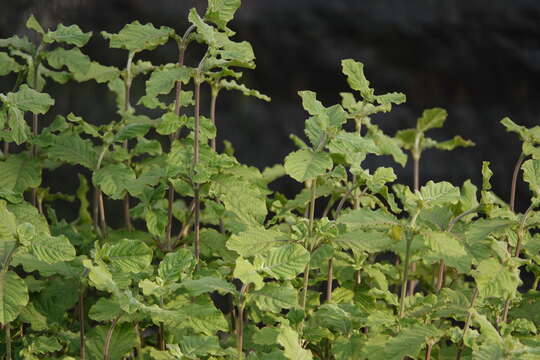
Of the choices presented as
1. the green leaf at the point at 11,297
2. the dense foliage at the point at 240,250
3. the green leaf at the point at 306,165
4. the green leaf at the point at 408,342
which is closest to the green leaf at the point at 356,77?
the dense foliage at the point at 240,250

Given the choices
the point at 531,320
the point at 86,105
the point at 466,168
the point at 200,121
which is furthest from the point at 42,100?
the point at 466,168

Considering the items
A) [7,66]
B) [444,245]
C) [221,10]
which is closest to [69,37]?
[7,66]

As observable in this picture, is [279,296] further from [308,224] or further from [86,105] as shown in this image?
[86,105]

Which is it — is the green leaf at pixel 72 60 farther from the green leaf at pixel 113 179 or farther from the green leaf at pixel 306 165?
the green leaf at pixel 306 165

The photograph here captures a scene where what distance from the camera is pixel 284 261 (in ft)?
3.79

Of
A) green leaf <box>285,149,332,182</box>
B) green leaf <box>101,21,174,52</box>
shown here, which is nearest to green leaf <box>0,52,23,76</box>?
green leaf <box>101,21,174,52</box>

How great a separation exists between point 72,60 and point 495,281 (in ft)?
3.03

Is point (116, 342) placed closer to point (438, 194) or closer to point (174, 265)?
point (174, 265)

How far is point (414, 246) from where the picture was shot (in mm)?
1338

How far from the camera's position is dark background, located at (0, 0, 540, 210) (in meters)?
2.87

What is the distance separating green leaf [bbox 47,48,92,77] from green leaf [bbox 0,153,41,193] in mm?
198

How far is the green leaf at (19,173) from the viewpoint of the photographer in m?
1.46

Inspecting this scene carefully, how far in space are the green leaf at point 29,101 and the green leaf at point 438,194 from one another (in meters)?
0.65

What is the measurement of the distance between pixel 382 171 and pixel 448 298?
24cm
